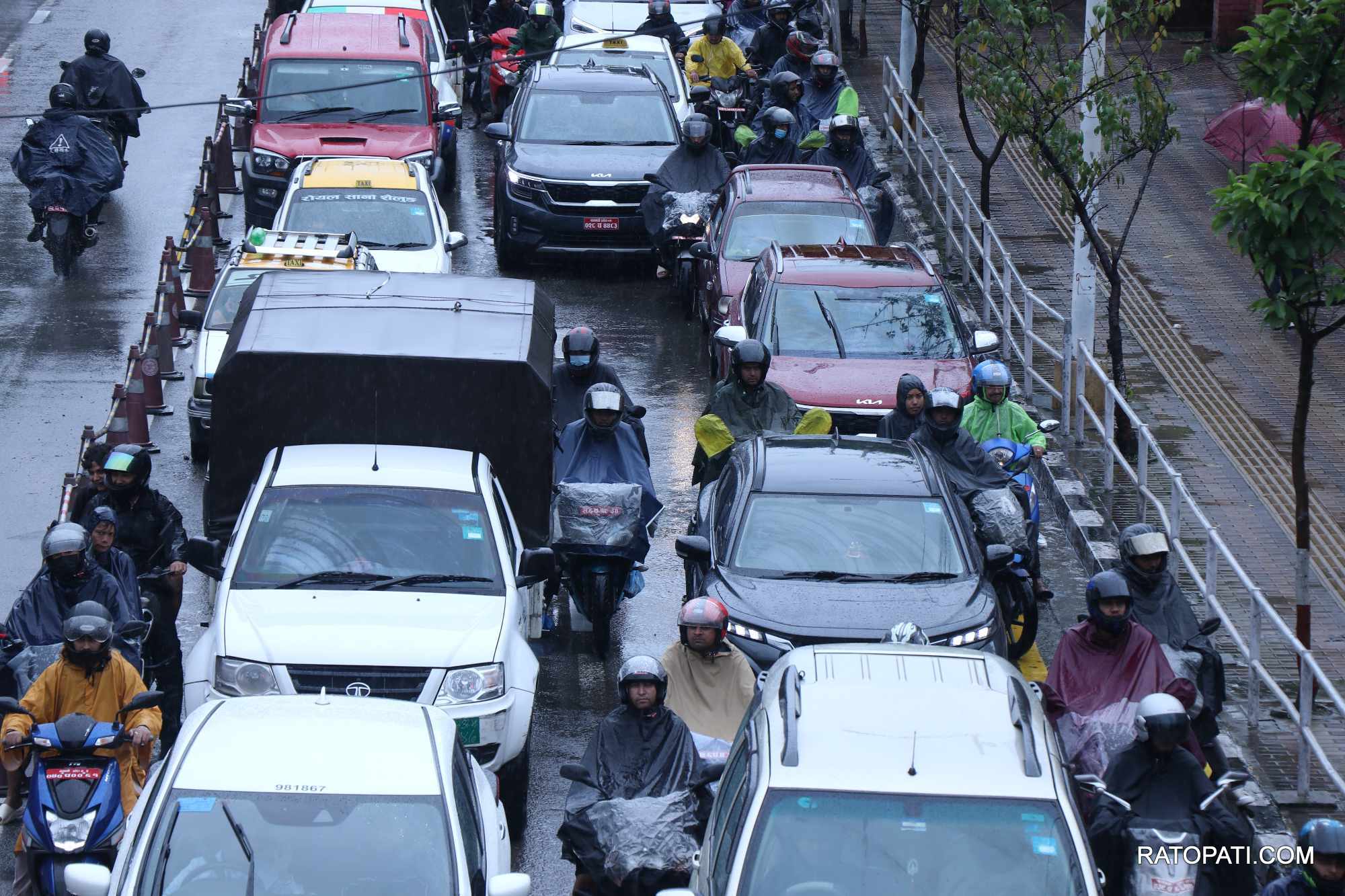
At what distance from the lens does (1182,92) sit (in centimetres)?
3042

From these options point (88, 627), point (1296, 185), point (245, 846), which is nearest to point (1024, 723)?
point (245, 846)

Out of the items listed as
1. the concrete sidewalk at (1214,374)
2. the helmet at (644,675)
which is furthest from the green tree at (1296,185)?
the helmet at (644,675)

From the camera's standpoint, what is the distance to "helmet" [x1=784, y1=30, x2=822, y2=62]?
24531 mm

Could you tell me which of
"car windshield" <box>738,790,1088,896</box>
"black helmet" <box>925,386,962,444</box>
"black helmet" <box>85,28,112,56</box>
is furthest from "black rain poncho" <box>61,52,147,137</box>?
"car windshield" <box>738,790,1088,896</box>

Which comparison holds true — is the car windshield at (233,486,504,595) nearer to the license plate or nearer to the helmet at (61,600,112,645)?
the license plate

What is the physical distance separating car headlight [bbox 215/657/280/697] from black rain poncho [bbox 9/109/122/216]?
12.5 m

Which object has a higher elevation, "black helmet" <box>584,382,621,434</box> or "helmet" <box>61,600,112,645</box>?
"helmet" <box>61,600,112,645</box>

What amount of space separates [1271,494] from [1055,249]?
269 inches

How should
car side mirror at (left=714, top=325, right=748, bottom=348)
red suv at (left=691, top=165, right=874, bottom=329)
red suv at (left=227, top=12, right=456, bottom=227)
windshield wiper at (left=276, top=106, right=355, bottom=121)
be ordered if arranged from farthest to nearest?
windshield wiper at (left=276, top=106, right=355, bottom=121)
red suv at (left=227, top=12, right=456, bottom=227)
red suv at (left=691, top=165, right=874, bottom=329)
car side mirror at (left=714, top=325, right=748, bottom=348)

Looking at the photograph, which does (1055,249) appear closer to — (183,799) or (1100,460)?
(1100,460)

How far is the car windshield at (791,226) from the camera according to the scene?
1930 cm

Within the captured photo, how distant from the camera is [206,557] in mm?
11234

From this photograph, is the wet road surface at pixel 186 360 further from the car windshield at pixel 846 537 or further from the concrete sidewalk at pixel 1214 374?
the concrete sidewalk at pixel 1214 374

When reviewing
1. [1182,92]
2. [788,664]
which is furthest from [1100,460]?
[1182,92]
